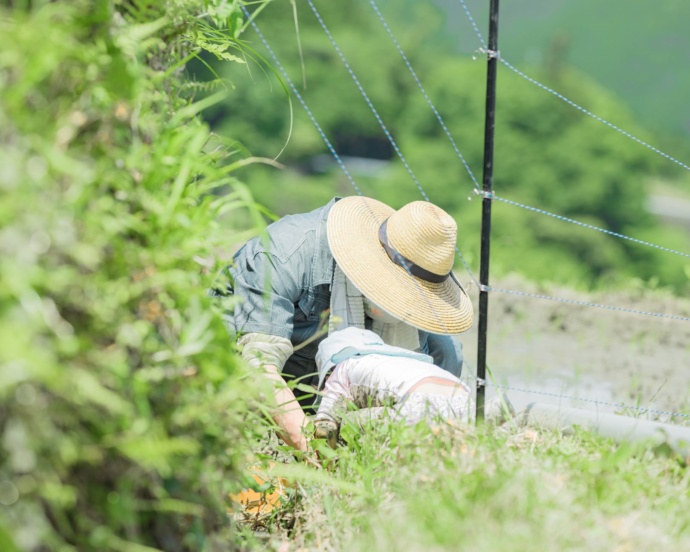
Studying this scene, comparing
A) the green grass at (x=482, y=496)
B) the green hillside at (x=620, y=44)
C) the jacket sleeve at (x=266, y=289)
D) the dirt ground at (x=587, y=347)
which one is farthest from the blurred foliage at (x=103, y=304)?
the green hillside at (x=620, y=44)

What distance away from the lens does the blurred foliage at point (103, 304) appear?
1362 millimetres

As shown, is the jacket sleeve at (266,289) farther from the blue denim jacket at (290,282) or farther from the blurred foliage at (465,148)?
the blurred foliage at (465,148)

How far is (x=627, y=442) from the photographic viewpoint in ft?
7.24

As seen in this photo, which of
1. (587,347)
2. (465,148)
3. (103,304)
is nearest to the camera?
(103,304)

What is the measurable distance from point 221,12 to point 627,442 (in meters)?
1.40

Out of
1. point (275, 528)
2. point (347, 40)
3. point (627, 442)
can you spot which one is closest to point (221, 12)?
point (275, 528)

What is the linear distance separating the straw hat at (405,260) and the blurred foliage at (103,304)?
0.93 metres

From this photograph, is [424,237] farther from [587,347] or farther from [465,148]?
[465,148]

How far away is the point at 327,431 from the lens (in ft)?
8.12

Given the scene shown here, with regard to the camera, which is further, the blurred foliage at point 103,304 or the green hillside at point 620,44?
the green hillside at point 620,44

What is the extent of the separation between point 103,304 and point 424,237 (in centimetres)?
147

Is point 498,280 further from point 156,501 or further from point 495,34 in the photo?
point 156,501

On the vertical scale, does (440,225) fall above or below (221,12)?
below

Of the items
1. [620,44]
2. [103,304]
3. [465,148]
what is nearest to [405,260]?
[103,304]
